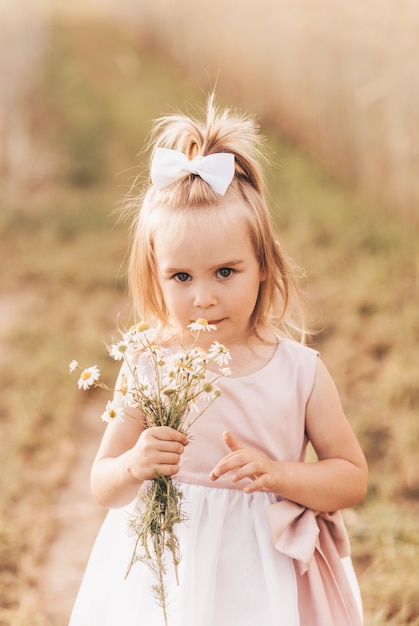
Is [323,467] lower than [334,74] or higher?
lower

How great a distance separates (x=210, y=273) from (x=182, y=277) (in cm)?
7

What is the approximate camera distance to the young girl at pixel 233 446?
184 centimetres

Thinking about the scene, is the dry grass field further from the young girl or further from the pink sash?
the pink sash

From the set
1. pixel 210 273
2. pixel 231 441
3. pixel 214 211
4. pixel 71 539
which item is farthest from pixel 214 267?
pixel 71 539

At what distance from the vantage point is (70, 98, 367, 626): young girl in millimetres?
1841

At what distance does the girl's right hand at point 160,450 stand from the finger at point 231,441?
11 cm

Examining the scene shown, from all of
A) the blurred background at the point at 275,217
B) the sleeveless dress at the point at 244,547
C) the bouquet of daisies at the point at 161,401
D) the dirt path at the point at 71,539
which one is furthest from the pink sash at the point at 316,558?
the dirt path at the point at 71,539

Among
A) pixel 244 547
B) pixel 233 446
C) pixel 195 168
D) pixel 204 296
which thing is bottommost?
pixel 244 547

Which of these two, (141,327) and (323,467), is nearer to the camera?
(141,327)

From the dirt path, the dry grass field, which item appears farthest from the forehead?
the dry grass field

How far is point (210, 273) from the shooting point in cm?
187

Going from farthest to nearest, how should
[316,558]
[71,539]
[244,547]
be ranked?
[71,539]
[316,558]
[244,547]

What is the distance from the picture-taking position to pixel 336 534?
81.2 inches

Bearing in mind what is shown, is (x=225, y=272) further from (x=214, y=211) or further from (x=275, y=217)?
(x=275, y=217)
